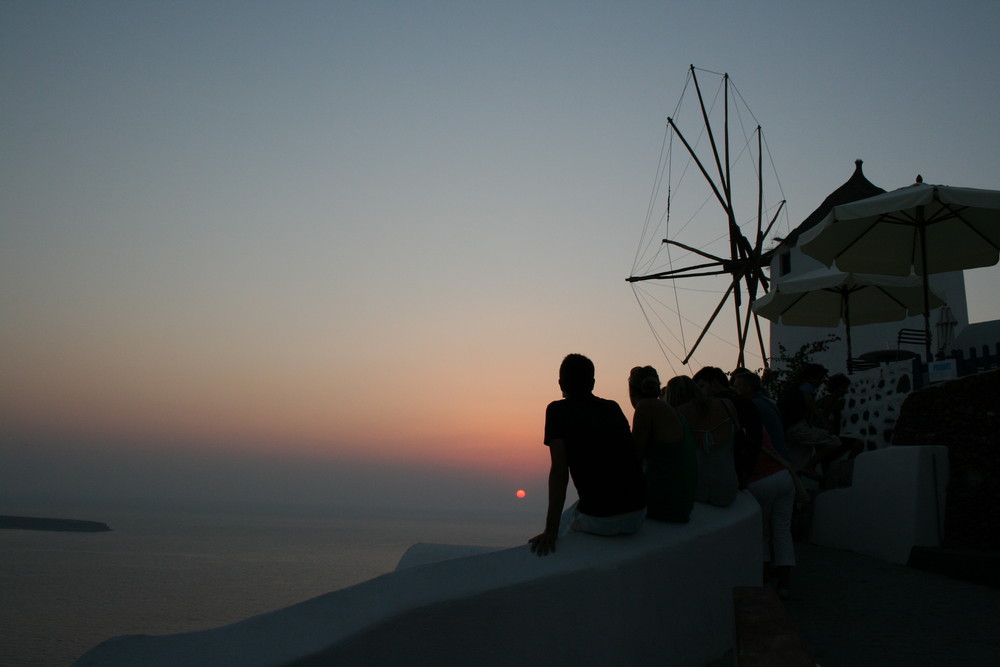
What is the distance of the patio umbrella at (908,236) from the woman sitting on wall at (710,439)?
18.7 feet

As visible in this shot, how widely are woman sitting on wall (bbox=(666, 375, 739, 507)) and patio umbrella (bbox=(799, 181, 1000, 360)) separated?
569 centimetres

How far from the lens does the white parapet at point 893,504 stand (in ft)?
22.6

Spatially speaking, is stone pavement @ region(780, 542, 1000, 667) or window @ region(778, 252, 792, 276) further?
window @ region(778, 252, 792, 276)

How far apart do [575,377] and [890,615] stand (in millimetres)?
3118

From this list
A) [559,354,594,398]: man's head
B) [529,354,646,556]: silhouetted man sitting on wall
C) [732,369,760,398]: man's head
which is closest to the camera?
[529,354,646,556]: silhouetted man sitting on wall

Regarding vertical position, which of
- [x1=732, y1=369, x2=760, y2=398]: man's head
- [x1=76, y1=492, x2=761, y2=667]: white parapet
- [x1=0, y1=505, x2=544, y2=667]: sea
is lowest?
[x1=0, y1=505, x2=544, y2=667]: sea

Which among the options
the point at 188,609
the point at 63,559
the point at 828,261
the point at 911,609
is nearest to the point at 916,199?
the point at 828,261

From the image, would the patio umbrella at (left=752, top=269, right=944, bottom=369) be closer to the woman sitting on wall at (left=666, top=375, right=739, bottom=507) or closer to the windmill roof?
the woman sitting on wall at (left=666, top=375, right=739, bottom=507)

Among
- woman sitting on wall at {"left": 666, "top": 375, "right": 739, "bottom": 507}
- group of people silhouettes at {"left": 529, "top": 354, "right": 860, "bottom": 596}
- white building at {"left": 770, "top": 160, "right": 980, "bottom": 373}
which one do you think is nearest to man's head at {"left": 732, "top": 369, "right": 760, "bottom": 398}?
group of people silhouettes at {"left": 529, "top": 354, "right": 860, "bottom": 596}

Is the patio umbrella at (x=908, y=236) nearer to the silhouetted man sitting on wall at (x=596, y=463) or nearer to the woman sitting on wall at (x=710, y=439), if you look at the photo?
the woman sitting on wall at (x=710, y=439)

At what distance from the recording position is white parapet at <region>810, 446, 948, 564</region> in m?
6.89

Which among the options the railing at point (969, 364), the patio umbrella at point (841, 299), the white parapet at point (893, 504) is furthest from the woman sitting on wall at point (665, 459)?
the patio umbrella at point (841, 299)

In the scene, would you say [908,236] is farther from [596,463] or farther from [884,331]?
[884,331]

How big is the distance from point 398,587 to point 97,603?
120436 mm
